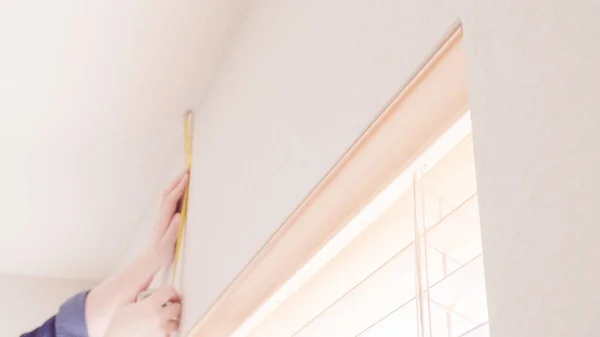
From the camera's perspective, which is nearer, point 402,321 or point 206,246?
point 402,321

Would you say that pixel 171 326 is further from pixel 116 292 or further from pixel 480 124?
pixel 480 124

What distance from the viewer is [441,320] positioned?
0.63 metres

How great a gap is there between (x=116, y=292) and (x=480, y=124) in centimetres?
→ 90

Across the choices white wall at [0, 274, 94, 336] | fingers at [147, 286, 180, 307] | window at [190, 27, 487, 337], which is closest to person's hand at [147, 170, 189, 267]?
fingers at [147, 286, 180, 307]

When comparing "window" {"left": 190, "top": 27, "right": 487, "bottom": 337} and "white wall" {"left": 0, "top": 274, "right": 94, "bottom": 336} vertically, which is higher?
"white wall" {"left": 0, "top": 274, "right": 94, "bottom": 336}

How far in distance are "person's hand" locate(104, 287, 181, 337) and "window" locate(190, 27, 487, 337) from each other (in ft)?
0.82

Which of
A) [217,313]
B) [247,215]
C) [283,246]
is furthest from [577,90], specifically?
[217,313]

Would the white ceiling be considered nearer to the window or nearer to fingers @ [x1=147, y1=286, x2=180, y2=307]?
fingers @ [x1=147, y1=286, x2=180, y2=307]

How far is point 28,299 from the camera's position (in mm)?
1883

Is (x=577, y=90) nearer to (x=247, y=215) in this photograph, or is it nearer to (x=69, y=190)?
(x=247, y=215)

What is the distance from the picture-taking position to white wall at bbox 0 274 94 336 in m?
1.85

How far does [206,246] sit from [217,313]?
116 mm

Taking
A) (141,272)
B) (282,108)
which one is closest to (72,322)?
(141,272)

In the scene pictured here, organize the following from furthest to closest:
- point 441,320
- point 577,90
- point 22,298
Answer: point 22,298 → point 441,320 → point 577,90
